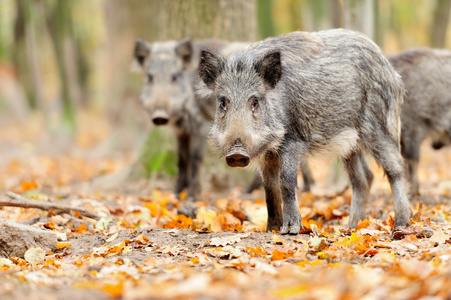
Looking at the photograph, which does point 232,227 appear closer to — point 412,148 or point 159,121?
point 159,121

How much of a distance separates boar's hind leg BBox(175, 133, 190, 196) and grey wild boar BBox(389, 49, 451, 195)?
127 inches

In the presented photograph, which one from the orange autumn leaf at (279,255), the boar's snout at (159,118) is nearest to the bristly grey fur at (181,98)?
the boar's snout at (159,118)

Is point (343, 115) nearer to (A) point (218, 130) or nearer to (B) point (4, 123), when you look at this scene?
(A) point (218, 130)

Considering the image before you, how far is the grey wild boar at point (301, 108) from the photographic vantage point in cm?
559

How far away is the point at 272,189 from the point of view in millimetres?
5973

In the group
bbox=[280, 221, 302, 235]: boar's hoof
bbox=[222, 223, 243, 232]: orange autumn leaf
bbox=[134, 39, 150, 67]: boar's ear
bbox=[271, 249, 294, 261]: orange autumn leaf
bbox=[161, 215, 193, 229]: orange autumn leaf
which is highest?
bbox=[134, 39, 150, 67]: boar's ear

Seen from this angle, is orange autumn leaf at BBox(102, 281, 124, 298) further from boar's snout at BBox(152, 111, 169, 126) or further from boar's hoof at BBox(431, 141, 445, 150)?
boar's hoof at BBox(431, 141, 445, 150)

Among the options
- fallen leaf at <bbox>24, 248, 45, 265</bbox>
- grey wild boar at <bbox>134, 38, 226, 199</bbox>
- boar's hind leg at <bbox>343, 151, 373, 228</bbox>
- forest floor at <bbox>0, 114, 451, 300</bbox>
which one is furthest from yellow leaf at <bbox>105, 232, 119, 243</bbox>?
grey wild boar at <bbox>134, 38, 226, 199</bbox>

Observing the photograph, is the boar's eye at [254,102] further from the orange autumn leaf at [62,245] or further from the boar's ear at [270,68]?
the orange autumn leaf at [62,245]

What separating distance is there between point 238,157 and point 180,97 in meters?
4.09

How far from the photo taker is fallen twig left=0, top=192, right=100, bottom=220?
5.90 m

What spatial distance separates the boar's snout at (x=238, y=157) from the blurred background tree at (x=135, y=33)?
4.27 metres

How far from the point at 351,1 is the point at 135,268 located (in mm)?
5952

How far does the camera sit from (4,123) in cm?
2725
